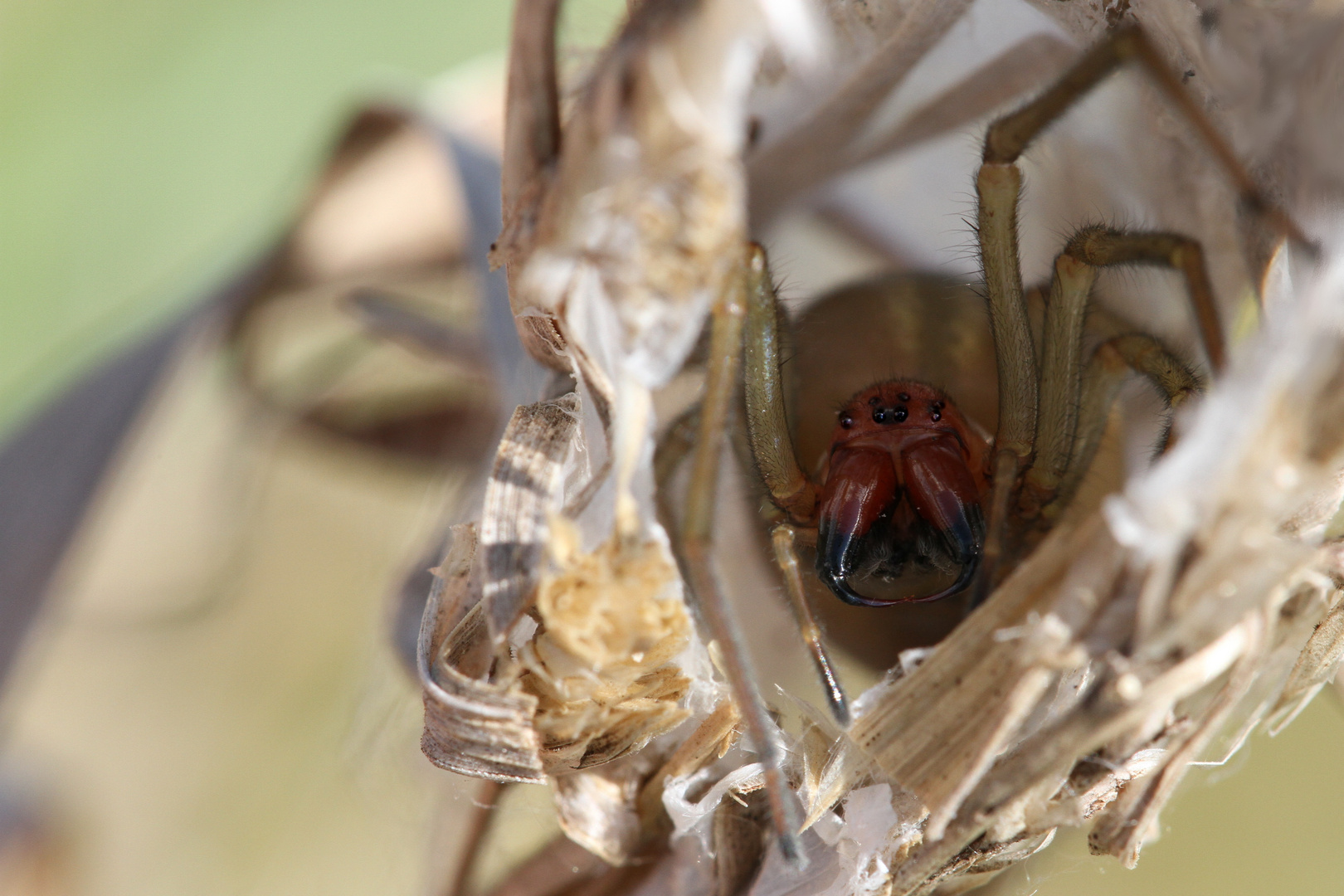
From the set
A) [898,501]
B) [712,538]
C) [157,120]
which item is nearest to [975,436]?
[898,501]

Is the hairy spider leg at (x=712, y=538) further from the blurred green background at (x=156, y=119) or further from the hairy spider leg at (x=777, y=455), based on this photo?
the blurred green background at (x=156, y=119)

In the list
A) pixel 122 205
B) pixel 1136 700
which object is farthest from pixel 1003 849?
pixel 122 205

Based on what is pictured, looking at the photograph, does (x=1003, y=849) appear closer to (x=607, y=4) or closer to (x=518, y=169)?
(x=518, y=169)

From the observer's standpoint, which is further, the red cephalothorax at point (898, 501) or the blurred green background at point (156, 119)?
the blurred green background at point (156, 119)

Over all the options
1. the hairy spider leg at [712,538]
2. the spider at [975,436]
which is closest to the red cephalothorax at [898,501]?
the spider at [975,436]

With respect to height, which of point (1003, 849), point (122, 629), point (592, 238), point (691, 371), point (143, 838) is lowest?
point (143, 838)

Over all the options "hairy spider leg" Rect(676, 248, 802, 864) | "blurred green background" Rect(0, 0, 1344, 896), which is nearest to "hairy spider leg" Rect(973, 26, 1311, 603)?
"hairy spider leg" Rect(676, 248, 802, 864)

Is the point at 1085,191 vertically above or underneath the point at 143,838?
above
